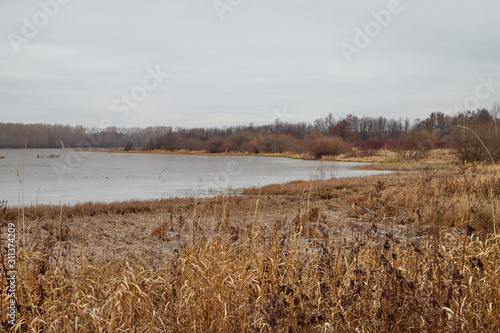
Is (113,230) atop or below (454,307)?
below

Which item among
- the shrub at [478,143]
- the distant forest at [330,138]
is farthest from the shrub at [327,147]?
the shrub at [478,143]

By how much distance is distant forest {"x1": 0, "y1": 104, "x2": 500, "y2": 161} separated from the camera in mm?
29109

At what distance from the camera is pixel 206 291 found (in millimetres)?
3613

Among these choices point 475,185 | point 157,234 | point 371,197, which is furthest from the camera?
point 371,197

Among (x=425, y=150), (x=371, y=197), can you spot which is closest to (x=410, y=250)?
(x=371, y=197)

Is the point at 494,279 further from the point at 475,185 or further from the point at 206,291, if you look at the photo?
the point at 475,185

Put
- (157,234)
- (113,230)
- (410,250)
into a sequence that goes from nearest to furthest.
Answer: (410,250), (157,234), (113,230)

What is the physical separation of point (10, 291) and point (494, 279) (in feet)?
15.0

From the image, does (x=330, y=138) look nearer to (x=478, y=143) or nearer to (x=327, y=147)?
(x=327, y=147)

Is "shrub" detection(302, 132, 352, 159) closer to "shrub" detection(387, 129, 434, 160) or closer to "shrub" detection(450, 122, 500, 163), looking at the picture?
"shrub" detection(387, 129, 434, 160)

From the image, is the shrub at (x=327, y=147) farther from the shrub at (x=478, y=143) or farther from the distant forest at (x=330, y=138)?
the shrub at (x=478, y=143)

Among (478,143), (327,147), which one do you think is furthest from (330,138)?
(478,143)

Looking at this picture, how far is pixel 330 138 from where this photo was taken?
55469 millimetres

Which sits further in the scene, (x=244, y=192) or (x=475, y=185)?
(x=244, y=192)
